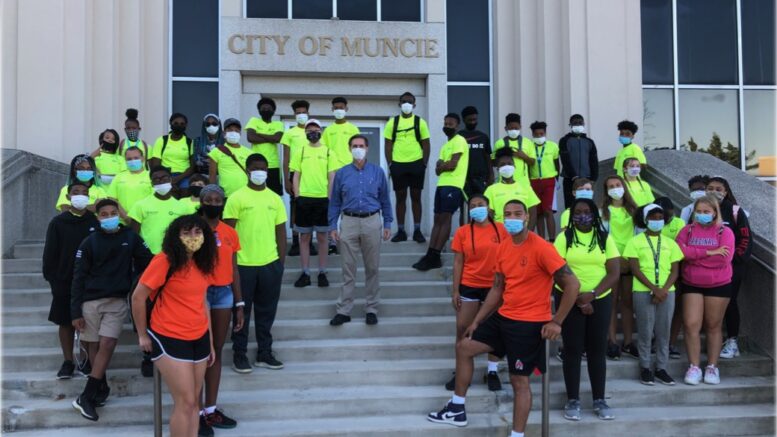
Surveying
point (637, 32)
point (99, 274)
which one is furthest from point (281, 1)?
point (99, 274)

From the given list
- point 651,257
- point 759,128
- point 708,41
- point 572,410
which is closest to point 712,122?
point 759,128

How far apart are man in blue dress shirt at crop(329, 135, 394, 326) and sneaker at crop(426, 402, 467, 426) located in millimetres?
1646

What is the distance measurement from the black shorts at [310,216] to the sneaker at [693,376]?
4.32 m

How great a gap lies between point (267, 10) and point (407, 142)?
5.13 metres

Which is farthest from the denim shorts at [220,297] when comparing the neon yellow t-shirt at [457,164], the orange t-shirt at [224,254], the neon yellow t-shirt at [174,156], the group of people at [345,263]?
the neon yellow t-shirt at [174,156]

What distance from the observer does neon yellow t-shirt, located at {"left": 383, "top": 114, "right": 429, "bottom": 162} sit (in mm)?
9312

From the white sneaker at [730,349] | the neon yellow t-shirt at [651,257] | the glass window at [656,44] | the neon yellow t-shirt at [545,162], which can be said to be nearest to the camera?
the neon yellow t-shirt at [651,257]

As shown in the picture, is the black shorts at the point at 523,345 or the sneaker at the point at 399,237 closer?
the black shorts at the point at 523,345

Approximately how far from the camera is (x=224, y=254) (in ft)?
18.0

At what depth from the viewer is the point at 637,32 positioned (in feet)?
40.3

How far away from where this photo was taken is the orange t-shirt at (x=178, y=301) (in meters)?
4.70

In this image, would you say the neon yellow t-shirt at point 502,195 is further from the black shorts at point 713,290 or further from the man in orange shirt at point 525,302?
the man in orange shirt at point 525,302

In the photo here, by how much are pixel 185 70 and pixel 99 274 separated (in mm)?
7382

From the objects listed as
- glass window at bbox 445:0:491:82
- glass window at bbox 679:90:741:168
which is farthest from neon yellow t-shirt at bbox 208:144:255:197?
glass window at bbox 679:90:741:168
